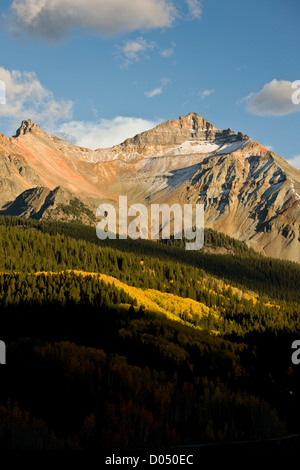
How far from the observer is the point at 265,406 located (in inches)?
1220

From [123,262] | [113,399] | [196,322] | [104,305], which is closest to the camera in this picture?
[113,399]

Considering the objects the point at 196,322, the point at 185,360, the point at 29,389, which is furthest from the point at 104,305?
the point at 29,389

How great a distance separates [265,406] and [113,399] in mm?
10952

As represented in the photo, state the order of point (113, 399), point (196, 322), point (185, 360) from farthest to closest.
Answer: point (196, 322), point (185, 360), point (113, 399)

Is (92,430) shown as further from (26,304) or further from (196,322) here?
(196,322)

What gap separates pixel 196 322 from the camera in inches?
4072

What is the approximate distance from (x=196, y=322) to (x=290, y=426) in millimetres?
72986

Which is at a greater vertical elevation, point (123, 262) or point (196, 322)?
point (123, 262)

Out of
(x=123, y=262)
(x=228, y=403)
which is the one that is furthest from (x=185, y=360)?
(x=123, y=262)

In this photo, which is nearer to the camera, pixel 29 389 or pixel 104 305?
pixel 29 389

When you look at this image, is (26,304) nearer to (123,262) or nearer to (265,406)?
(265,406)

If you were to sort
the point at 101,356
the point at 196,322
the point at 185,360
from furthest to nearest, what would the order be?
the point at 196,322, the point at 185,360, the point at 101,356
